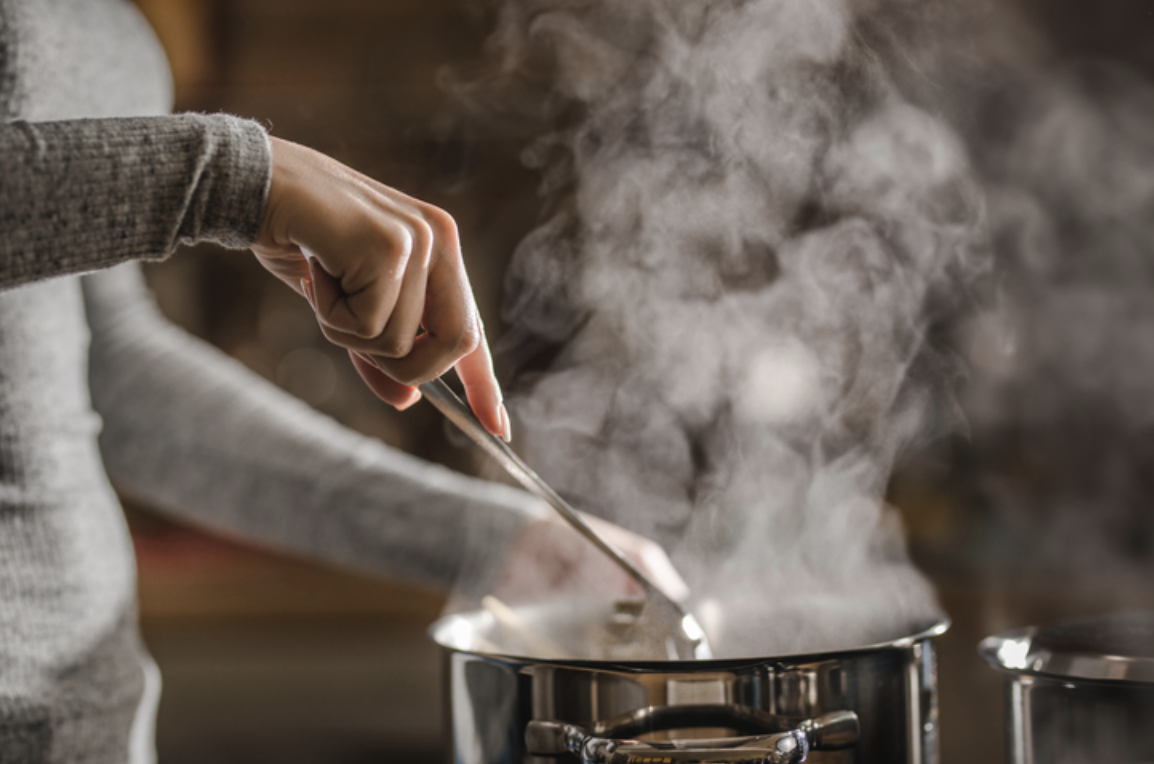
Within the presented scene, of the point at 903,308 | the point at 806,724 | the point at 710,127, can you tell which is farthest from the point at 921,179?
the point at 806,724

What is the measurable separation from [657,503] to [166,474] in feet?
1.66

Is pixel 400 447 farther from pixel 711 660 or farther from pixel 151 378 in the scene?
pixel 711 660

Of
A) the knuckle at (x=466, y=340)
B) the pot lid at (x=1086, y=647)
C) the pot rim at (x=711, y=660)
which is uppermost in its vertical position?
the knuckle at (x=466, y=340)

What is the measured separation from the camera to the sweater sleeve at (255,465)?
765 mm

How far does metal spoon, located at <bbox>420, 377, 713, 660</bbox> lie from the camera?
445 millimetres

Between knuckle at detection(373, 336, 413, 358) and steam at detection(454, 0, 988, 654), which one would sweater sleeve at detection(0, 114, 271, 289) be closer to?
knuckle at detection(373, 336, 413, 358)

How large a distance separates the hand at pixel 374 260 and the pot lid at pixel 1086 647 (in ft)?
0.93

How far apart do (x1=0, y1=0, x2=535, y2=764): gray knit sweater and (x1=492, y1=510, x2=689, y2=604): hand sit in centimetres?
2

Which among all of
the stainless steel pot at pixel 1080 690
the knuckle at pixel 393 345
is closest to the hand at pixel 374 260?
the knuckle at pixel 393 345

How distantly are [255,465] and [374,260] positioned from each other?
1.51ft

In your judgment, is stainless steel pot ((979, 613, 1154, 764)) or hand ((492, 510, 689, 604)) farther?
hand ((492, 510, 689, 604))

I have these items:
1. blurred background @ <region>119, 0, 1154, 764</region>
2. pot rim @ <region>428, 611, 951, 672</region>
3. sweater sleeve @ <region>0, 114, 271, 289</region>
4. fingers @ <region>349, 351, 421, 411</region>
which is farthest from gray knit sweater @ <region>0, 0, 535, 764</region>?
blurred background @ <region>119, 0, 1154, 764</region>

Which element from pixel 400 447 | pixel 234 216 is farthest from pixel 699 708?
pixel 400 447

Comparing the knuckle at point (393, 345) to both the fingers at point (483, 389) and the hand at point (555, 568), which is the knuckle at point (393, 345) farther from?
the hand at point (555, 568)
